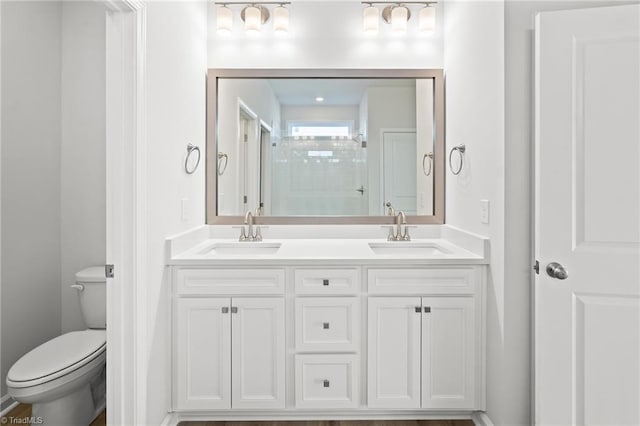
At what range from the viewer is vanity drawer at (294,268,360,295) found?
189 centimetres

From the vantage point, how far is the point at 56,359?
1.75m

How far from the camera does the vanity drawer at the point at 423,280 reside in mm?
1881

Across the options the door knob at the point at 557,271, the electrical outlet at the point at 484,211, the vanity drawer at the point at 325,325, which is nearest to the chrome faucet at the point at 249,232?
the vanity drawer at the point at 325,325

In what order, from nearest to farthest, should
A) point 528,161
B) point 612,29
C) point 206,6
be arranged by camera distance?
point 612,29
point 528,161
point 206,6

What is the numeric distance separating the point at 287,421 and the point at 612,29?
86.3 inches

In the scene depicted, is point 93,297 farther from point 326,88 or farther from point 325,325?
point 326,88

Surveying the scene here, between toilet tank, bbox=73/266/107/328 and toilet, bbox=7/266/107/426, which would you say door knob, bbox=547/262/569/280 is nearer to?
toilet, bbox=7/266/107/426

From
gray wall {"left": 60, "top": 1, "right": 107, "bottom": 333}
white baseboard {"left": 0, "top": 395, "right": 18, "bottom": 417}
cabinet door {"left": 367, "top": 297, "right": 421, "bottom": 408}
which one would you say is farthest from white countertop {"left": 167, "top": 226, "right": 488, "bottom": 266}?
white baseboard {"left": 0, "top": 395, "right": 18, "bottom": 417}

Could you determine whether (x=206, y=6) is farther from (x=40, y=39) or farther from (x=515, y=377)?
(x=515, y=377)

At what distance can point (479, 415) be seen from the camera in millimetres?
1911

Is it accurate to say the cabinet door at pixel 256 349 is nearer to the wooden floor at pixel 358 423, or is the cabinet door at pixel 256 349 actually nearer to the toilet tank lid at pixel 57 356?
the wooden floor at pixel 358 423

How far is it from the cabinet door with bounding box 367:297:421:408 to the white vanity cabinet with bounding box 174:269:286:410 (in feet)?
1.46

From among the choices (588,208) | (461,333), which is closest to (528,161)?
(588,208)

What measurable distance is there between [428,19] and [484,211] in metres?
1.38
